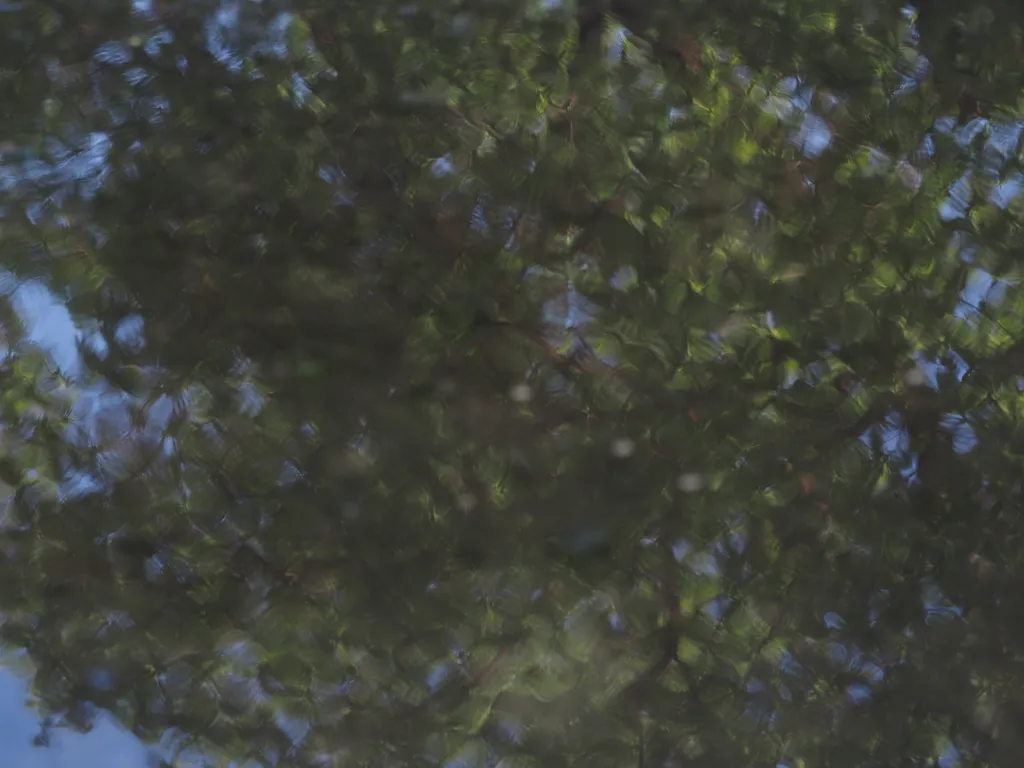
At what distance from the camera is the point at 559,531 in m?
0.83

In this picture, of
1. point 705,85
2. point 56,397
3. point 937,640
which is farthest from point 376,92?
point 937,640

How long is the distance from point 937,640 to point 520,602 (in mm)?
389

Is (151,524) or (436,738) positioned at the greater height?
(151,524)

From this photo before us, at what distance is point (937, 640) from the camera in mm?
864

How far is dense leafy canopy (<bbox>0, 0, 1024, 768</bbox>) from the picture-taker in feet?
2.76

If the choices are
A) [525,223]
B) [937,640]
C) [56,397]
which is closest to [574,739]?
[937,640]

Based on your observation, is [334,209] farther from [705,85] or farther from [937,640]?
[937,640]

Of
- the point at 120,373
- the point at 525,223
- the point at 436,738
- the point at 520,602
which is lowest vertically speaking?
the point at 436,738

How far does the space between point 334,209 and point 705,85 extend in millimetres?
375

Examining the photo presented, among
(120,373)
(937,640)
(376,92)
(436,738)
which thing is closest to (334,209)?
(376,92)

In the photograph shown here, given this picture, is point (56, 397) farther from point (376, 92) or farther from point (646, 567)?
point (646, 567)

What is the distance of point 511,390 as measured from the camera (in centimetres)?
86

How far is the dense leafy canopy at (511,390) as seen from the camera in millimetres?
840

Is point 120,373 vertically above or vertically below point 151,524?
above
